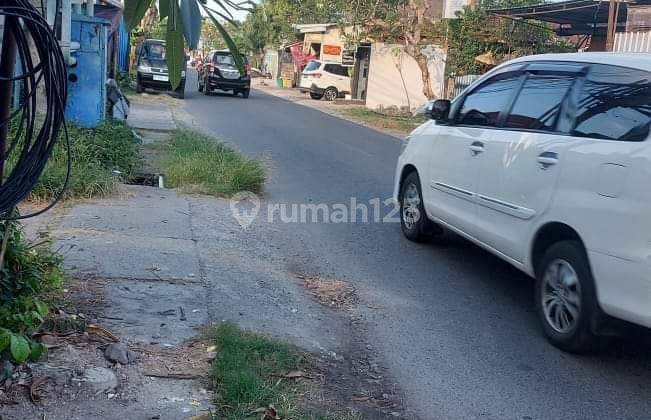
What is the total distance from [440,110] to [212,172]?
390 cm

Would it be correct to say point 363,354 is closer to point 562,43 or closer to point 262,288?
point 262,288

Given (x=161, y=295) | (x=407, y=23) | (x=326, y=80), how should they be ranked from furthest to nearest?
(x=326, y=80), (x=407, y=23), (x=161, y=295)

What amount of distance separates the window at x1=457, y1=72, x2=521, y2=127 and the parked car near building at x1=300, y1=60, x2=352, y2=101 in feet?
99.1

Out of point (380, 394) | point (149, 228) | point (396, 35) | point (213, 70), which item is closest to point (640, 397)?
point (380, 394)

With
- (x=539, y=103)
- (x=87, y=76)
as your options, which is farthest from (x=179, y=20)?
(x=87, y=76)

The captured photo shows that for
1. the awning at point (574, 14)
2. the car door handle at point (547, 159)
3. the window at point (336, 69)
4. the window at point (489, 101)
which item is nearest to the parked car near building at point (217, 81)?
the window at point (336, 69)

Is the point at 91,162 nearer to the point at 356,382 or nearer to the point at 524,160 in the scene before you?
the point at 524,160

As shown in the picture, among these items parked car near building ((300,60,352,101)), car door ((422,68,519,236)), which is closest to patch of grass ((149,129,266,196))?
car door ((422,68,519,236))

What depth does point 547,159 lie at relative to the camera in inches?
207

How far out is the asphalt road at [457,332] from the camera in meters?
4.46

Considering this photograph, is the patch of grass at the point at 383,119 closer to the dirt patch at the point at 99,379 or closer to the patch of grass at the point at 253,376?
the patch of grass at the point at 253,376

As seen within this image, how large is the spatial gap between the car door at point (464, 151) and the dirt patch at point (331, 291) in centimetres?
113

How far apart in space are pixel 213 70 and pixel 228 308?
2630 cm

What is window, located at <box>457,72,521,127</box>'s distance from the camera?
6.31 m
